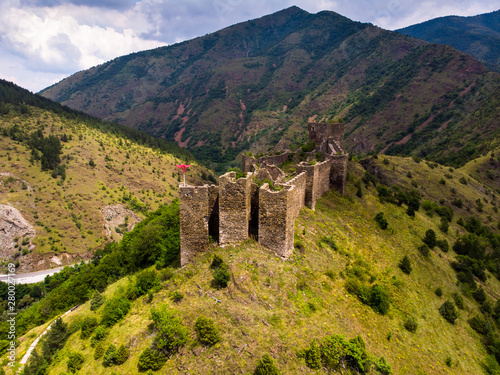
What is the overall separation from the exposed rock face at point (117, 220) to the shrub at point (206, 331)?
71.2 meters

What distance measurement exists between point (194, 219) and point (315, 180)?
43.9 feet

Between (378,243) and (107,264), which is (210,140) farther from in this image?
(378,243)

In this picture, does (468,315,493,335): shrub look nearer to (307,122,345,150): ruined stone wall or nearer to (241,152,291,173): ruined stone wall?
(307,122,345,150): ruined stone wall

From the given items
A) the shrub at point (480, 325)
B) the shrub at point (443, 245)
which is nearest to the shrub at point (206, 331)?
the shrub at point (480, 325)

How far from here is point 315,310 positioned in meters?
14.7

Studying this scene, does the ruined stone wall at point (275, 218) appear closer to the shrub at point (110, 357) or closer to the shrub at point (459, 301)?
the shrub at point (110, 357)

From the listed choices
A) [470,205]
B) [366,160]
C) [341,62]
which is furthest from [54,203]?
[341,62]

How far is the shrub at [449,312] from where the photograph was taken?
74.0 feet

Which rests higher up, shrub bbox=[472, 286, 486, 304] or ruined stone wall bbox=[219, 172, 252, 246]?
ruined stone wall bbox=[219, 172, 252, 246]

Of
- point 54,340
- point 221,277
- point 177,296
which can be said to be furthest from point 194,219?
point 54,340

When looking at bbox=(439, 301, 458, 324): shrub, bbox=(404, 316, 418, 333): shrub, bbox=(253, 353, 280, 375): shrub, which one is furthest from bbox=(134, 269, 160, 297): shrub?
bbox=(439, 301, 458, 324): shrub

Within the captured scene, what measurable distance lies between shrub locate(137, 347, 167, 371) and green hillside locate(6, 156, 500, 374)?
5 cm

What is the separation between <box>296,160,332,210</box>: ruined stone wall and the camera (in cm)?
2488

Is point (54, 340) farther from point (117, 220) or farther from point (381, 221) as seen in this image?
point (117, 220)
